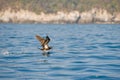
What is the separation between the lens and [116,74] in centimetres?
1745

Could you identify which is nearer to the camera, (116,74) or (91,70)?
(116,74)

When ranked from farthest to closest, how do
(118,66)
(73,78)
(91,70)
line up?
Result: (118,66)
(91,70)
(73,78)

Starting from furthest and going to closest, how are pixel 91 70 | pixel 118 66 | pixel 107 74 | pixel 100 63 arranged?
1. pixel 100 63
2. pixel 118 66
3. pixel 91 70
4. pixel 107 74

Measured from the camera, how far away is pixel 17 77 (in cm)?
1673

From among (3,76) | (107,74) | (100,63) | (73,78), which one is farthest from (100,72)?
(3,76)

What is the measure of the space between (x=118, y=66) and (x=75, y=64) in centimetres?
299

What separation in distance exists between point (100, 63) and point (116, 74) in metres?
4.58

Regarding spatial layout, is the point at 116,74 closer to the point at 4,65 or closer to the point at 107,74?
the point at 107,74

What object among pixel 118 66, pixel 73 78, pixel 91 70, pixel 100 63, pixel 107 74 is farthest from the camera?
pixel 100 63

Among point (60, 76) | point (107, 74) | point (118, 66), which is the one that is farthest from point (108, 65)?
point (60, 76)

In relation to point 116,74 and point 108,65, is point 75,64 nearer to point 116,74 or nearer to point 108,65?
point 108,65

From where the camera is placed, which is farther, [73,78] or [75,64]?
[75,64]

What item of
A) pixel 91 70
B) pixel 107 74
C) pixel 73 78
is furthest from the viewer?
pixel 91 70

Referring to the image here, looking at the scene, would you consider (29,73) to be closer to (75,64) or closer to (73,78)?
(73,78)
